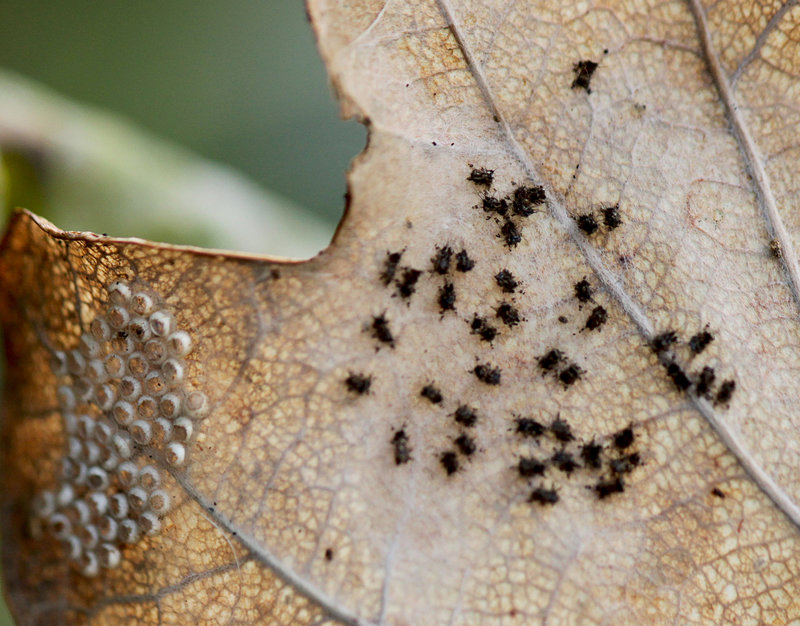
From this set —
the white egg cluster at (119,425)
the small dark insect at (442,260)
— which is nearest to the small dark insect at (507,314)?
the small dark insect at (442,260)

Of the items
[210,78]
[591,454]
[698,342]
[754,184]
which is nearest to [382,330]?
[591,454]

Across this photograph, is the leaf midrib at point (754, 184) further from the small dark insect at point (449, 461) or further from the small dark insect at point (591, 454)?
the small dark insect at point (449, 461)

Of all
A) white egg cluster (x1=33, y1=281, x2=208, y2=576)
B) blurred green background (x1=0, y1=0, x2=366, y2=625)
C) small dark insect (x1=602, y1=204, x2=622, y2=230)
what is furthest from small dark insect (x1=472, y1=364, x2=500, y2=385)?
blurred green background (x1=0, y1=0, x2=366, y2=625)

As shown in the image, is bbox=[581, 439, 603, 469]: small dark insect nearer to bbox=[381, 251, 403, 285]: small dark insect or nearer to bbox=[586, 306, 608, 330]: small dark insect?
bbox=[586, 306, 608, 330]: small dark insect

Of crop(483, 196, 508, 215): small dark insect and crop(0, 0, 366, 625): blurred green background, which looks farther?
crop(0, 0, 366, 625): blurred green background

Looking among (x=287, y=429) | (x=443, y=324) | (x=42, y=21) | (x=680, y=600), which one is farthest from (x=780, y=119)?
(x=42, y=21)

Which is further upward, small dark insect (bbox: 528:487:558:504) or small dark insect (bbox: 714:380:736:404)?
small dark insect (bbox: 714:380:736:404)

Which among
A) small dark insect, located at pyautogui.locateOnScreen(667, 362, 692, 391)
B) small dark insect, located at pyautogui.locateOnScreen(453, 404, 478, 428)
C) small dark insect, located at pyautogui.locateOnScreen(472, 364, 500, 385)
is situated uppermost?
small dark insect, located at pyautogui.locateOnScreen(667, 362, 692, 391)
